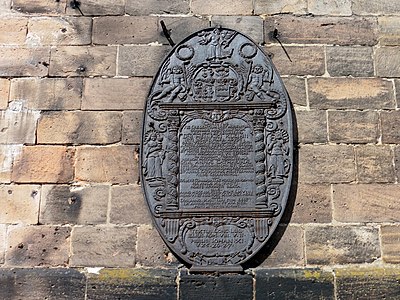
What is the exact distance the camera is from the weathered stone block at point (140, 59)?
4941 mm

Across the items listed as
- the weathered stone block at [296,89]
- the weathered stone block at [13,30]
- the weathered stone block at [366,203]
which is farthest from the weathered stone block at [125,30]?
the weathered stone block at [366,203]

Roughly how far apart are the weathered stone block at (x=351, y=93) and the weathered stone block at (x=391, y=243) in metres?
1.06

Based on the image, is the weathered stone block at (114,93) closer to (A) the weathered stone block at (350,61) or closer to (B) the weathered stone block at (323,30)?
(B) the weathered stone block at (323,30)

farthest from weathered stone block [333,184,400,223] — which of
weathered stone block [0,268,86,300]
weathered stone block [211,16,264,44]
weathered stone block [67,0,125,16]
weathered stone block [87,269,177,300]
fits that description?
weathered stone block [67,0,125,16]

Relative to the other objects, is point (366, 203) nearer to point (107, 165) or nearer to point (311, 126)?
point (311, 126)

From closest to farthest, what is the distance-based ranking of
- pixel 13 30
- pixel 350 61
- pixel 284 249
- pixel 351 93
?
pixel 284 249, pixel 351 93, pixel 350 61, pixel 13 30

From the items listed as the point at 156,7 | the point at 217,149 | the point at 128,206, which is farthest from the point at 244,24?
the point at 128,206

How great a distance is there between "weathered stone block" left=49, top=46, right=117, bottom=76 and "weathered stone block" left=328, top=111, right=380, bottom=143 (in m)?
1.95

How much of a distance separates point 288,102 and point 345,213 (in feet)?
3.37

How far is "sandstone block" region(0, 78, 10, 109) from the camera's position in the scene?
4.87 m

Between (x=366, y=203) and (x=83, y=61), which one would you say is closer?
(x=366, y=203)

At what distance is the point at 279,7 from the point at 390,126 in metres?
1.46

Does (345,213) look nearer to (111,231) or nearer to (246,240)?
(246,240)

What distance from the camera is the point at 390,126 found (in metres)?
4.82
